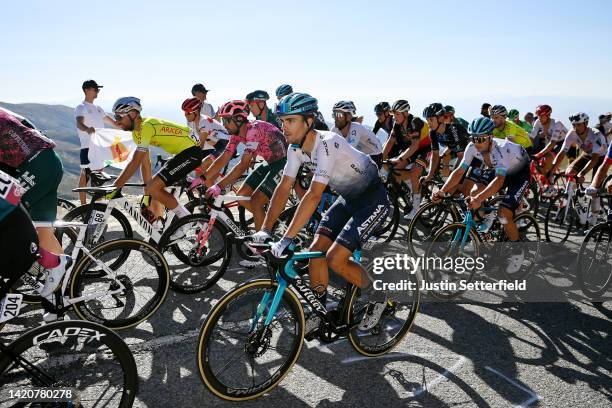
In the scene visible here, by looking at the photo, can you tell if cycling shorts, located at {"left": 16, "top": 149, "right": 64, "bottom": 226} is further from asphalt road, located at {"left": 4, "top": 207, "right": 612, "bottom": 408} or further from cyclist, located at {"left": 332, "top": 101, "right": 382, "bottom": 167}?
cyclist, located at {"left": 332, "top": 101, "right": 382, "bottom": 167}

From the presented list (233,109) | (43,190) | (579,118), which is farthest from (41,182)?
(579,118)

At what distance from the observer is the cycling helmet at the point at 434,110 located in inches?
349

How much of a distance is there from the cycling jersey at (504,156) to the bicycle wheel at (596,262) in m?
1.29

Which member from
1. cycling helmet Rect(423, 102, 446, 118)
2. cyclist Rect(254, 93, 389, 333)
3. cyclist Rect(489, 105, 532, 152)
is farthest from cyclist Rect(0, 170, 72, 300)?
cyclist Rect(489, 105, 532, 152)

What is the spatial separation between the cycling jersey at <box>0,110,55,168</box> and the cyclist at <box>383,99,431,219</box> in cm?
616

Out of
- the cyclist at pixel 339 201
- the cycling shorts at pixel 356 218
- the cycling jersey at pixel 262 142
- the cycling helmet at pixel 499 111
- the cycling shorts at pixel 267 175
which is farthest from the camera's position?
the cycling helmet at pixel 499 111

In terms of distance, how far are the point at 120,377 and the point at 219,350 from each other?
0.78 metres

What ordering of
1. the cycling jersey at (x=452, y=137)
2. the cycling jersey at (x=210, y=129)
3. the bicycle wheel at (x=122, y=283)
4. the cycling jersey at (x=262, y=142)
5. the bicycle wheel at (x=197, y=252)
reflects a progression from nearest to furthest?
1. the bicycle wheel at (x=122, y=283)
2. the bicycle wheel at (x=197, y=252)
3. the cycling jersey at (x=262, y=142)
4. the cycling jersey at (x=210, y=129)
5. the cycling jersey at (x=452, y=137)

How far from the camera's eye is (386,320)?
4.89m

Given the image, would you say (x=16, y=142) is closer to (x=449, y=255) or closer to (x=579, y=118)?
(x=449, y=255)

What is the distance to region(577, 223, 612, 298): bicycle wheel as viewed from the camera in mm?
5953

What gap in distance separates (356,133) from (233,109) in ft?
8.59

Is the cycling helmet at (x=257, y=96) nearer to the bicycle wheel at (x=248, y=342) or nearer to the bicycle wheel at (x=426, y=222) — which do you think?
the bicycle wheel at (x=426, y=222)

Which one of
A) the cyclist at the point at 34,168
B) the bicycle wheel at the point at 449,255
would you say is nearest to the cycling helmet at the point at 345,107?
the bicycle wheel at the point at 449,255
